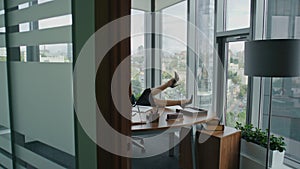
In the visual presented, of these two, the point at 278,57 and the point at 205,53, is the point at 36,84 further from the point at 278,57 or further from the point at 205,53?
the point at 205,53

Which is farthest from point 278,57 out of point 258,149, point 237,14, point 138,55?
point 138,55

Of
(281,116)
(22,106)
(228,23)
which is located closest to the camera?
(22,106)

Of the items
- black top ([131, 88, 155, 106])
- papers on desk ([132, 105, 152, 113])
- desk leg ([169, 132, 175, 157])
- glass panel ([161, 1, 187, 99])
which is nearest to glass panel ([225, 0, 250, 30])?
glass panel ([161, 1, 187, 99])

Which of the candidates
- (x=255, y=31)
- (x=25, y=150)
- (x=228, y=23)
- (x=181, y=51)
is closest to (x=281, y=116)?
(x=255, y=31)

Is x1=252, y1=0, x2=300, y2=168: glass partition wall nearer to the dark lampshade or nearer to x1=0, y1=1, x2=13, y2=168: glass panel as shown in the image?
the dark lampshade

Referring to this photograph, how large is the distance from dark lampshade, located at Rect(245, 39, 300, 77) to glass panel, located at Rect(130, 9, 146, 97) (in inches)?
148

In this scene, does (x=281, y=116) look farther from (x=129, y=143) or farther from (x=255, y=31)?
(x=129, y=143)

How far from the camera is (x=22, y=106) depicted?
60.6 inches

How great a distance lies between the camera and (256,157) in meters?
2.99

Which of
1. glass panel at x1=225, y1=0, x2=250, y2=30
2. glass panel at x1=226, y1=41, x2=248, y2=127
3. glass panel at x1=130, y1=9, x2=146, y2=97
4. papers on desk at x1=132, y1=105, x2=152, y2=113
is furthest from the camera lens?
glass panel at x1=130, y1=9, x2=146, y2=97

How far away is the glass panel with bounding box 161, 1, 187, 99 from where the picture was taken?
16.6 feet

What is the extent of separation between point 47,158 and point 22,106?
365 mm

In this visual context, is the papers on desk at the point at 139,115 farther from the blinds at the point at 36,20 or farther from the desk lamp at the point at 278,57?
the blinds at the point at 36,20

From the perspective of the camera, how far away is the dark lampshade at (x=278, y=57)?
2.15 metres
